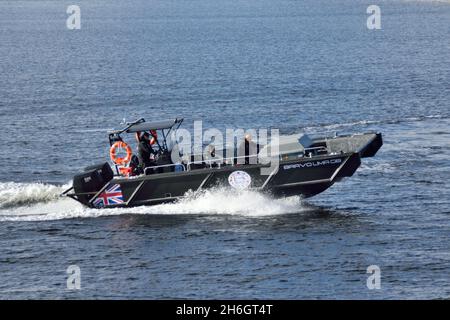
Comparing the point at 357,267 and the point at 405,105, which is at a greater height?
the point at 405,105

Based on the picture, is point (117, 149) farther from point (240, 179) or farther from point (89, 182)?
point (240, 179)

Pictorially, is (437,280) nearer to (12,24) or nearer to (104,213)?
(104,213)

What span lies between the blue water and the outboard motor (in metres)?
1.10

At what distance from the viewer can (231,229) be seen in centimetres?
3834

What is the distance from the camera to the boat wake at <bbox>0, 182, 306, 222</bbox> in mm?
39719

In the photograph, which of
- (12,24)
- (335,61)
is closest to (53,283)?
(335,61)

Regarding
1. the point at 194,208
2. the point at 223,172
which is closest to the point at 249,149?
the point at 223,172

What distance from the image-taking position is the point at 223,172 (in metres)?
39.1

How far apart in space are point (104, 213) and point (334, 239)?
1069 cm

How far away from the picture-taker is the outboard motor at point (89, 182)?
40094 mm

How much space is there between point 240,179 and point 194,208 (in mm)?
2595

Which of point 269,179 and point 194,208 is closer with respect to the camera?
point 269,179

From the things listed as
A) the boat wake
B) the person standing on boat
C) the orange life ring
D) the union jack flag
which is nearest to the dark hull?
the union jack flag
